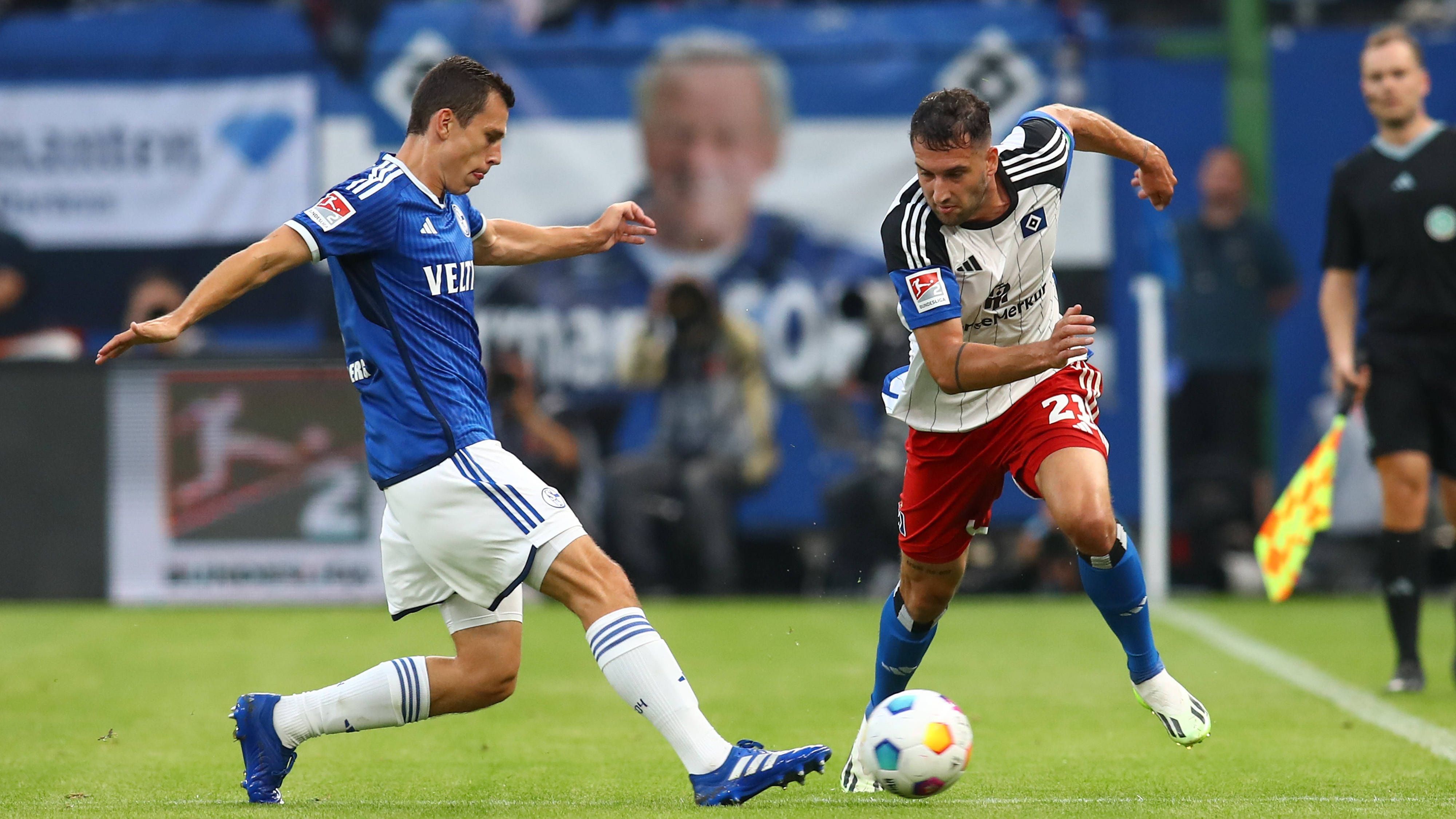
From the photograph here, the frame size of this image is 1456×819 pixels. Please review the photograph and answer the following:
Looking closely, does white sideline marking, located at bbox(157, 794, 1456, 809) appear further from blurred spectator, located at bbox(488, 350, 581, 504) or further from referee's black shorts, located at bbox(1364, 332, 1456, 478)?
blurred spectator, located at bbox(488, 350, 581, 504)

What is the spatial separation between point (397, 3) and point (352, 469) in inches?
131

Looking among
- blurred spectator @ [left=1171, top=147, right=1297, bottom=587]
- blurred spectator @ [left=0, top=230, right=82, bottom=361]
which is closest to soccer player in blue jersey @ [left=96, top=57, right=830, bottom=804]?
blurred spectator @ [left=1171, top=147, right=1297, bottom=587]

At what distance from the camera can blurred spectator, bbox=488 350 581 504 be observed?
36.2 feet

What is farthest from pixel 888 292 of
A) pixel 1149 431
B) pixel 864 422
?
pixel 1149 431

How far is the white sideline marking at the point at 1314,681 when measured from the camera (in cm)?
577

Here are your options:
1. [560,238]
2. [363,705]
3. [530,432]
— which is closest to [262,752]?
[363,705]

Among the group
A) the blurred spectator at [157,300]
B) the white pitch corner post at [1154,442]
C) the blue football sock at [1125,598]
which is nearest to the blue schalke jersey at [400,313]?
the blue football sock at [1125,598]

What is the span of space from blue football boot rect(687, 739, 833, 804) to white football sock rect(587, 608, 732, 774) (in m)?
0.03

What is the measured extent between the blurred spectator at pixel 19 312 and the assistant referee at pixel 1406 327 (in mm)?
8538

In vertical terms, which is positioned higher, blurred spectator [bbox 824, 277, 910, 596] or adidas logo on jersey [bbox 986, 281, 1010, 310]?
adidas logo on jersey [bbox 986, 281, 1010, 310]

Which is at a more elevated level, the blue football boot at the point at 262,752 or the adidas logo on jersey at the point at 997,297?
the adidas logo on jersey at the point at 997,297

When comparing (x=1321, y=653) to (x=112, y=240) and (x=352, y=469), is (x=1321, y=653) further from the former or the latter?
(x=112, y=240)

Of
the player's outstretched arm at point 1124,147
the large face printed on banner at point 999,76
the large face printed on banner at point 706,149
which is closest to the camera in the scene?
the player's outstretched arm at point 1124,147

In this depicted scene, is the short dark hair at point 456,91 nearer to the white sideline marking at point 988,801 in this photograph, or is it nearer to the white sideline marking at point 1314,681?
the white sideline marking at point 988,801
